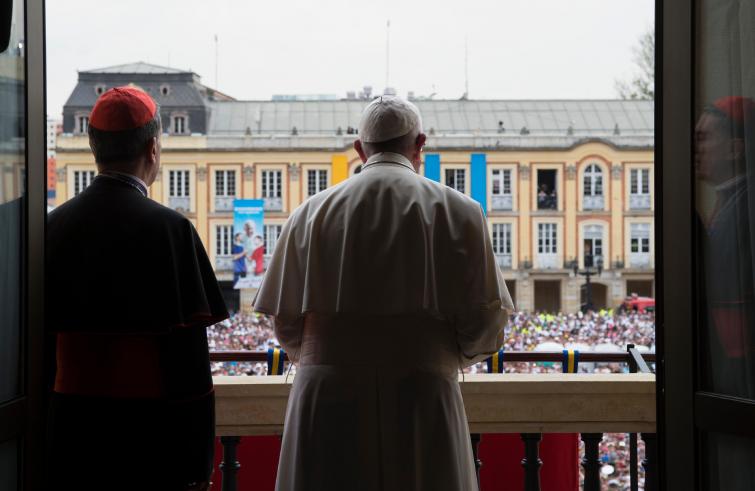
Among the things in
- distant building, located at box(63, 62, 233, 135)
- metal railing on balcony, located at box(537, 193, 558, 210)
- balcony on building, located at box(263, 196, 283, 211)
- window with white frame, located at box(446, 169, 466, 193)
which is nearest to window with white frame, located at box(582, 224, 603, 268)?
metal railing on balcony, located at box(537, 193, 558, 210)

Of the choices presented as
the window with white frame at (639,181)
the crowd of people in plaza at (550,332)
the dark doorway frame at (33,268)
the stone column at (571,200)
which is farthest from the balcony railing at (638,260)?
the dark doorway frame at (33,268)

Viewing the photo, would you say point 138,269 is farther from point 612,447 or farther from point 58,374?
point 612,447

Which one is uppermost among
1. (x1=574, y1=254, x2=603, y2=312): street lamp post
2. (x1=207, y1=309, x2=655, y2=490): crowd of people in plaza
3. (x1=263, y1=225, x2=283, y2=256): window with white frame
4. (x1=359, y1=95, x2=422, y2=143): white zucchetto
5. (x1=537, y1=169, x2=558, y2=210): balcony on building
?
(x1=537, y1=169, x2=558, y2=210): balcony on building

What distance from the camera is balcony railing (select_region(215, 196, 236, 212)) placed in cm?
2572

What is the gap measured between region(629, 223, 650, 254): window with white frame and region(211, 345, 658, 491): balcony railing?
2516cm

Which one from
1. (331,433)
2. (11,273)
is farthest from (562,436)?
(11,273)

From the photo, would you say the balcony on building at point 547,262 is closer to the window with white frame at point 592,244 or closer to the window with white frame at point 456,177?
the window with white frame at point 592,244

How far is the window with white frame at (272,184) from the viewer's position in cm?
2572

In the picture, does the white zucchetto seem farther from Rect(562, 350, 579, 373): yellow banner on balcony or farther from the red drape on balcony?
Rect(562, 350, 579, 373): yellow banner on balcony

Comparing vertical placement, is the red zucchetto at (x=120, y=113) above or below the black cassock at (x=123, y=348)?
above

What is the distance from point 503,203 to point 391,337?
24.8 meters

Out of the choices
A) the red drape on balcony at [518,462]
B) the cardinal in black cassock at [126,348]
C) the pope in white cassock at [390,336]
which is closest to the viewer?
the cardinal in black cassock at [126,348]

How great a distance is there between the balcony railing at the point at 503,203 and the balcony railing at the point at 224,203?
7817mm

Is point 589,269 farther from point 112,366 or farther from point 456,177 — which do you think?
point 112,366
